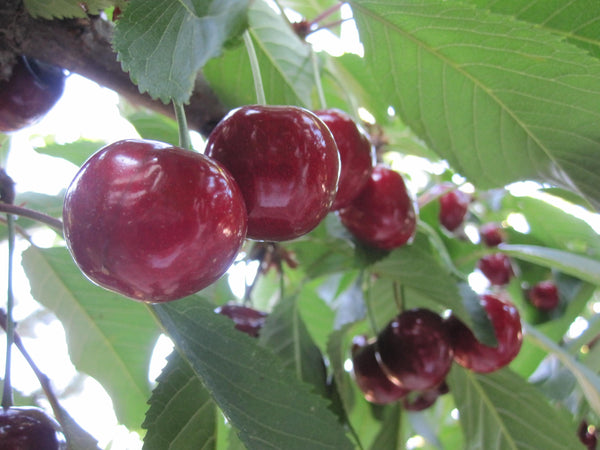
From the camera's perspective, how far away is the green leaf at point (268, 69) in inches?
39.2

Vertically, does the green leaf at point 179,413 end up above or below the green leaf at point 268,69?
below

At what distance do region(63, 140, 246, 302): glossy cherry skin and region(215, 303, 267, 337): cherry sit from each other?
597mm

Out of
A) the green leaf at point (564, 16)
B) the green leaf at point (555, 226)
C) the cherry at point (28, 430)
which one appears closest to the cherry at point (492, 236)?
the green leaf at point (555, 226)

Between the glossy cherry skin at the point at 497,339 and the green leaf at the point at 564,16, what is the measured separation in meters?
0.52

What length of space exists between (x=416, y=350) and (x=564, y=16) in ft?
1.88

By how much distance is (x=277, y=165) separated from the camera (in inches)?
23.4

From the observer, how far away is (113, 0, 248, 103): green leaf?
0.54 meters

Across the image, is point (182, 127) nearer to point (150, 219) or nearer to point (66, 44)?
point (150, 219)

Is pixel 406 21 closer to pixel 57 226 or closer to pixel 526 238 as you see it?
pixel 57 226

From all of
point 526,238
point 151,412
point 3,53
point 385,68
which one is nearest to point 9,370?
point 151,412

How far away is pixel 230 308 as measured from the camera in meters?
1.15

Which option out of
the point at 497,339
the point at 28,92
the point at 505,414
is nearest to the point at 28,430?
the point at 28,92

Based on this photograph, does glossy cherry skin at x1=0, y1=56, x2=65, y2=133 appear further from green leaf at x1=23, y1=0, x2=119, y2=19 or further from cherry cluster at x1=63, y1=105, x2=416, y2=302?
cherry cluster at x1=63, y1=105, x2=416, y2=302

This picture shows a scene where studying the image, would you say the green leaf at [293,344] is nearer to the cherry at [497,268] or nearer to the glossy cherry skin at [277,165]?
the glossy cherry skin at [277,165]
